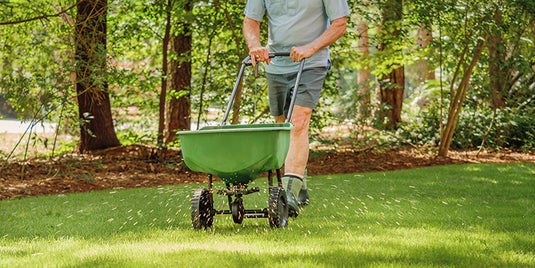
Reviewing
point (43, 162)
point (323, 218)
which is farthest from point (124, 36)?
point (323, 218)

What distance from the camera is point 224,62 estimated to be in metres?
8.48

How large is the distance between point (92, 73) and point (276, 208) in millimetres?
4582

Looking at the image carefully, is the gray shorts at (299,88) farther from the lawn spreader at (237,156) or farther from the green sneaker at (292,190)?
the lawn spreader at (237,156)

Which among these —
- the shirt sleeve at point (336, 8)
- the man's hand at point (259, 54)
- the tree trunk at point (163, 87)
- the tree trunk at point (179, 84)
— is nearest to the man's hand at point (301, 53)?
the man's hand at point (259, 54)

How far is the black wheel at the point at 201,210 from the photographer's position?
329 centimetres

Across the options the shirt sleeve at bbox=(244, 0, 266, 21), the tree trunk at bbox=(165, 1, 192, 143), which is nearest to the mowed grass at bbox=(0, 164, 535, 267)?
the shirt sleeve at bbox=(244, 0, 266, 21)

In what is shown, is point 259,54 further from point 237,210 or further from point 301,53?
point 237,210

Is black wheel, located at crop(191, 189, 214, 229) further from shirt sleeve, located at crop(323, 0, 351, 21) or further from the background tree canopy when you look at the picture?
the background tree canopy

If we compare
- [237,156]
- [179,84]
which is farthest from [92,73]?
[237,156]

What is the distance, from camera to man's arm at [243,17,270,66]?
365 centimetres

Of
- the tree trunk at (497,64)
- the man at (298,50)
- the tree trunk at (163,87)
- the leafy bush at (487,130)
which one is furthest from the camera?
the leafy bush at (487,130)

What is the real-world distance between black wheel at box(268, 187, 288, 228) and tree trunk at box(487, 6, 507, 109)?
5.41 meters

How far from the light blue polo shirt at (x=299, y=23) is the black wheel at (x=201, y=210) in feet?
3.86

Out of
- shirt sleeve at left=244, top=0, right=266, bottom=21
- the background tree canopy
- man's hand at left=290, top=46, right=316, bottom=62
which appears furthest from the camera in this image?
the background tree canopy
